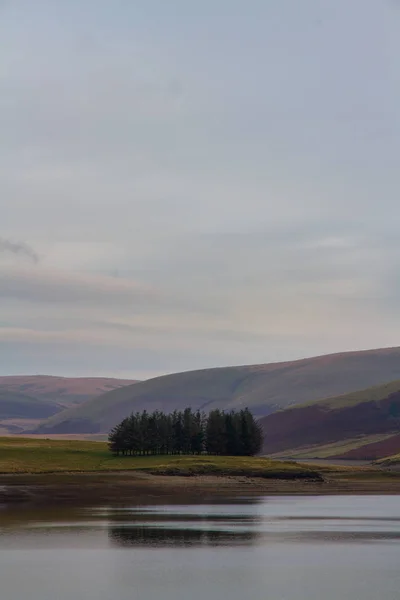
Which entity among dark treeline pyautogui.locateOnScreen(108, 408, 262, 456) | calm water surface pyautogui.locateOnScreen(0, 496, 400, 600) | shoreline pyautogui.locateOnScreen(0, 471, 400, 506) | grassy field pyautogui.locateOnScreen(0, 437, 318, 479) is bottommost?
calm water surface pyautogui.locateOnScreen(0, 496, 400, 600)

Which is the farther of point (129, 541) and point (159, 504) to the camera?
point (159, 504)

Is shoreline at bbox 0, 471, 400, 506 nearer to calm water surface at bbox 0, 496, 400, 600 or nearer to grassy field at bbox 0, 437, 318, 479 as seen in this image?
grassy field at bbox 0, 437, 318, 479

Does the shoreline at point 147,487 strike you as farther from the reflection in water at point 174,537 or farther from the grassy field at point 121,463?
the reflection in water at point 174,537

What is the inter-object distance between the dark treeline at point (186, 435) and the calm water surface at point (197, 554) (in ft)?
183

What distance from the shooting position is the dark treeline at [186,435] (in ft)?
485

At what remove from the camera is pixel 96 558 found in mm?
59469

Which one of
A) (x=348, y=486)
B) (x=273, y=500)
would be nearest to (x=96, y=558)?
(x=273, y=500)

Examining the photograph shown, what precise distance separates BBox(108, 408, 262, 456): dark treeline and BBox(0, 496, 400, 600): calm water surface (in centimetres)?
5584

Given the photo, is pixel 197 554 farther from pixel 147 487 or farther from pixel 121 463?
pixel 121 463

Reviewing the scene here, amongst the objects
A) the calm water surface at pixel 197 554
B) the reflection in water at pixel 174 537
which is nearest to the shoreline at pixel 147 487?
the calm water surface at pixel 197 554

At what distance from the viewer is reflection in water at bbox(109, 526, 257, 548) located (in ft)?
218

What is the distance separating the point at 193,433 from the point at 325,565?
99140 millimetres

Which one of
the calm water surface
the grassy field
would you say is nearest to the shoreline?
the grassy field

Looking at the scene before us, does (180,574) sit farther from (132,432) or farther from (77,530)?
(132,432)
